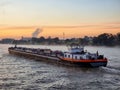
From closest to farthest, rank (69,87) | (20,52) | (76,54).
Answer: (69,87)
(76,54)
(20,52)

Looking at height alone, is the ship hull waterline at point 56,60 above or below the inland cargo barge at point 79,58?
below

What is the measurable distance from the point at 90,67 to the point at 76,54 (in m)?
5.65

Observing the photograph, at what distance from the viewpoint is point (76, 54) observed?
5828 cm

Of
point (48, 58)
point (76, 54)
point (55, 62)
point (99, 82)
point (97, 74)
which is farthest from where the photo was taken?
point (48, 58)

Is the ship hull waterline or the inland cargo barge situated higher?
the inland cargo barge

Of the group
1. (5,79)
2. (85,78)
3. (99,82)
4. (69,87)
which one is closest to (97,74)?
(85,78)

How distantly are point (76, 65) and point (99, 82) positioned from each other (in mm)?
15962

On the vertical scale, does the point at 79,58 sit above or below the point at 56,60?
above

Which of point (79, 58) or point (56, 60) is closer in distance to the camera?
point (79, 58)

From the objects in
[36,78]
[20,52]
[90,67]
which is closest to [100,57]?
[90,67]

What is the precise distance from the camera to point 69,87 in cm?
3669

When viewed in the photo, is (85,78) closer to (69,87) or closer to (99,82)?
(99,82)

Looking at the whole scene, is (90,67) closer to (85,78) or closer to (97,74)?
(97,74)

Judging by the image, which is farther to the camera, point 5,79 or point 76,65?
point 76,65
